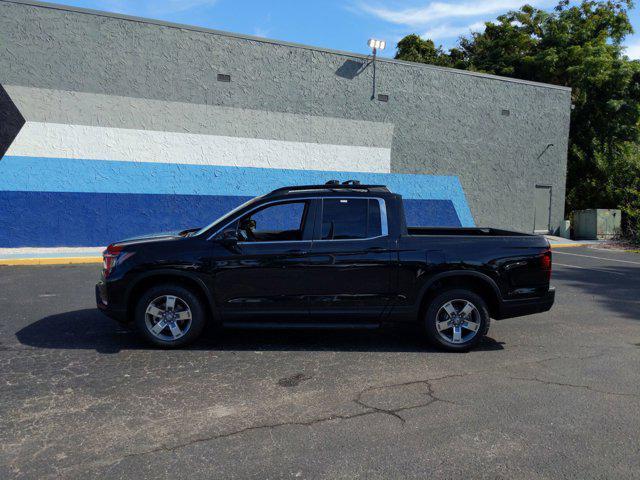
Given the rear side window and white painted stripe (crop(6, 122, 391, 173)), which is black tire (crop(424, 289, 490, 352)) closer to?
the rear side window

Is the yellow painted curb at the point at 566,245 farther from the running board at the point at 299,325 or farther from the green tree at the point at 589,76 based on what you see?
the running board at the point at 299,325

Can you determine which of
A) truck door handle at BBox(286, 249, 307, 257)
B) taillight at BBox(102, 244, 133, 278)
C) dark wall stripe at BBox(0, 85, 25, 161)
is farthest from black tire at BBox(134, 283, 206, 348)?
dark wall stripe at BBox(0, 85, 25, 161)

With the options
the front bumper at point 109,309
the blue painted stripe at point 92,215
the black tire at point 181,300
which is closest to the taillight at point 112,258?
the front bumper at point 109,309

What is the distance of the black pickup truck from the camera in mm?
5773

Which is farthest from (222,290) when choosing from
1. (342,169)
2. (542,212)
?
(542,212)

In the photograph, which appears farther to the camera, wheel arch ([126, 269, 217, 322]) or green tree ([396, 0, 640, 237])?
green tree ([396, 0, 640, 237])

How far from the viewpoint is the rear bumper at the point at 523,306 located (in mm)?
5926

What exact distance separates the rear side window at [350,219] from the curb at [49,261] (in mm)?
9324

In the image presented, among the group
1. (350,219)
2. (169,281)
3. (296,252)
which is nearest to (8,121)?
(169,281)

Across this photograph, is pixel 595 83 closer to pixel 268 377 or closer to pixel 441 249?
pixel 441 249

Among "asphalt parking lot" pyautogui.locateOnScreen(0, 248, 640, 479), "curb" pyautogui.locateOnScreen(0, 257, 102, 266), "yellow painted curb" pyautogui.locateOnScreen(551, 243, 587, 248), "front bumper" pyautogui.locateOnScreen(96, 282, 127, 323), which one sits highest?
Answer: "front bumper" pyautogui.locateOnScreen(96, 282, 127, 323)

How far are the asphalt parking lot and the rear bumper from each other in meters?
0.44

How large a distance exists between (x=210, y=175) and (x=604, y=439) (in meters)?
14.1

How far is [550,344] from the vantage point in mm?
6238
